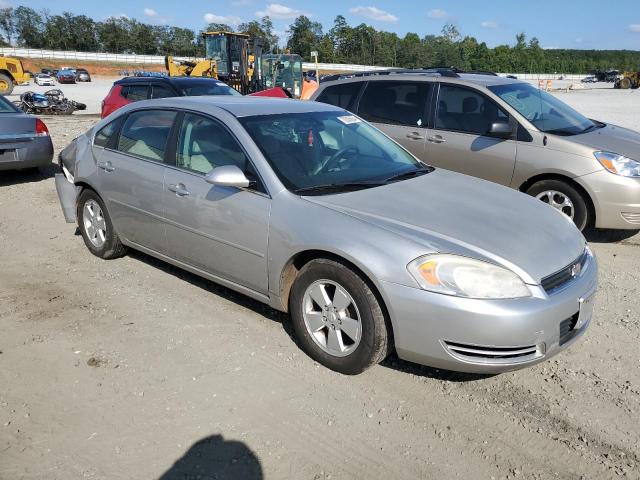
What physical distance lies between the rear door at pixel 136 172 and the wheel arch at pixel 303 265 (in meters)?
1.31

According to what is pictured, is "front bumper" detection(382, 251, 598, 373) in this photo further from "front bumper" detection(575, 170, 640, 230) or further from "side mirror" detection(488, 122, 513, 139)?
"side mirror" detection(488, 122, 513, 139)

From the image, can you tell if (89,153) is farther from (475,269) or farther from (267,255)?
(475,269)

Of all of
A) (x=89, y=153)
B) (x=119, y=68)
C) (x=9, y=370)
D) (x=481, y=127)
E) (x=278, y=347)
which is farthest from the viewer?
(x=119, y=68)

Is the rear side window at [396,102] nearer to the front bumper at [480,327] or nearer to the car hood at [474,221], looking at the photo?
the car hood at [474,221]

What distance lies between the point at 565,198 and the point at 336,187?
10.8 feet

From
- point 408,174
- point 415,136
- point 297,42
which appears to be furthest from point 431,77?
point 297,42

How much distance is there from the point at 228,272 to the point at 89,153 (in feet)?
7.23

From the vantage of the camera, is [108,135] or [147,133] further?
[108,135]

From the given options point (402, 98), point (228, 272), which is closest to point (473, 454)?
point (228, 272)

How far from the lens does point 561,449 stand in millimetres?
2740

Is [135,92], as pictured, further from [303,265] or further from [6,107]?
[303,265]

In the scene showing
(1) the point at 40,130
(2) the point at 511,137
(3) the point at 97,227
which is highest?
(2) the point at 511,137

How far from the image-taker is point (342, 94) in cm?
743

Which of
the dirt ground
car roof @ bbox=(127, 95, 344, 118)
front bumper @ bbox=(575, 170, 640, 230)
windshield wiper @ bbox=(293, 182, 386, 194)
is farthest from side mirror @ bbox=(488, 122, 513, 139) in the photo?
windshield wiper @ bbox=(293, 182, 386, 194)
